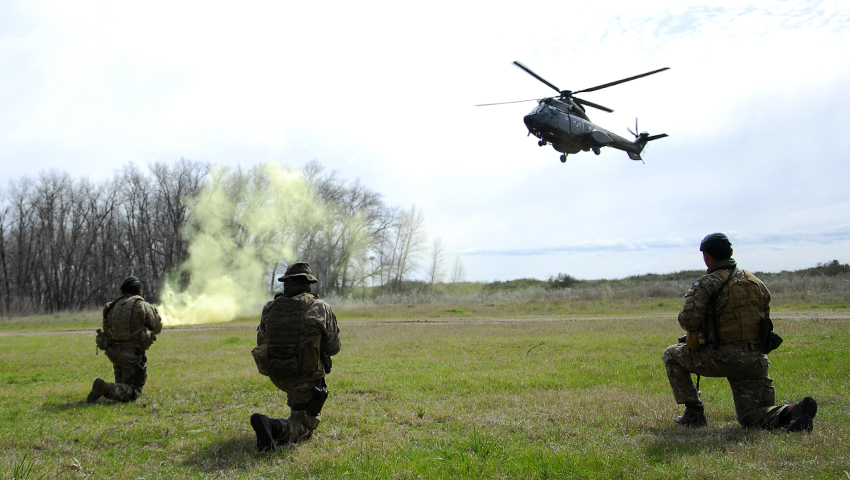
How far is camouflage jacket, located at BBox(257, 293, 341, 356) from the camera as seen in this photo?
5.93 metres

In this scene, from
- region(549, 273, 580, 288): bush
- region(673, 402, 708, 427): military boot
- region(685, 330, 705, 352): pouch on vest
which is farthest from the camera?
region(549, 273, 580, 288): bush

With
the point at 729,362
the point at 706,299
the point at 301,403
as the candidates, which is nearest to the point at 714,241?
the point at 706,299

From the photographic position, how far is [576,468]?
4.40 meters

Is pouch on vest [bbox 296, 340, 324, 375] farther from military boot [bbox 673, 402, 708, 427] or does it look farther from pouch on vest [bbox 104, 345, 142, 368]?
pouch on vest [bbox 104, 345, 142, 368]

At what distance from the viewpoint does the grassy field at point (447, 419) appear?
15.1ft

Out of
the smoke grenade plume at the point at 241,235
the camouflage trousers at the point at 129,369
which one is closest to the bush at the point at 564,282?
the smoke grenade plume at the point at 241,235

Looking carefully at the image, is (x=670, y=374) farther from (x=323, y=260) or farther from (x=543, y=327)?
(x=323, y=260)

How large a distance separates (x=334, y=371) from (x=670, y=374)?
7.08m

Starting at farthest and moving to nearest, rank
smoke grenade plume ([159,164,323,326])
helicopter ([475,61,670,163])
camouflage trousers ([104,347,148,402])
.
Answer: smoke grenade plume ([159,164,323,326]) < helicopter ([475,61,670,163]) < camouflage trousers ([104,347,148,402])

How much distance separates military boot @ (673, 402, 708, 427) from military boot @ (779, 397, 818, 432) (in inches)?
32.2

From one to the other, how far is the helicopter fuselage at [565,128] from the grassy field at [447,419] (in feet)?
22.7

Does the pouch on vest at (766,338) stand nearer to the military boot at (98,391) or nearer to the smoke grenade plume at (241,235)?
the military boot at (98,391)

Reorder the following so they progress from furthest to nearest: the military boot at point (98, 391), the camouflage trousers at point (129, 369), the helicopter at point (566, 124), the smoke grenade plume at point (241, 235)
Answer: the smoke grenade plume at point (241, 235), the helicopter at point (566, 124), the camouflage trousers at point (129, 369), the military boot at point (98, 391)

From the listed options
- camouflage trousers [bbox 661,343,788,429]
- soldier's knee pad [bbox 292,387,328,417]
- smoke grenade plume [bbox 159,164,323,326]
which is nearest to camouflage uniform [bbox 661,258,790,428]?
camouflage trousers [bbox 661,343,788,429]
